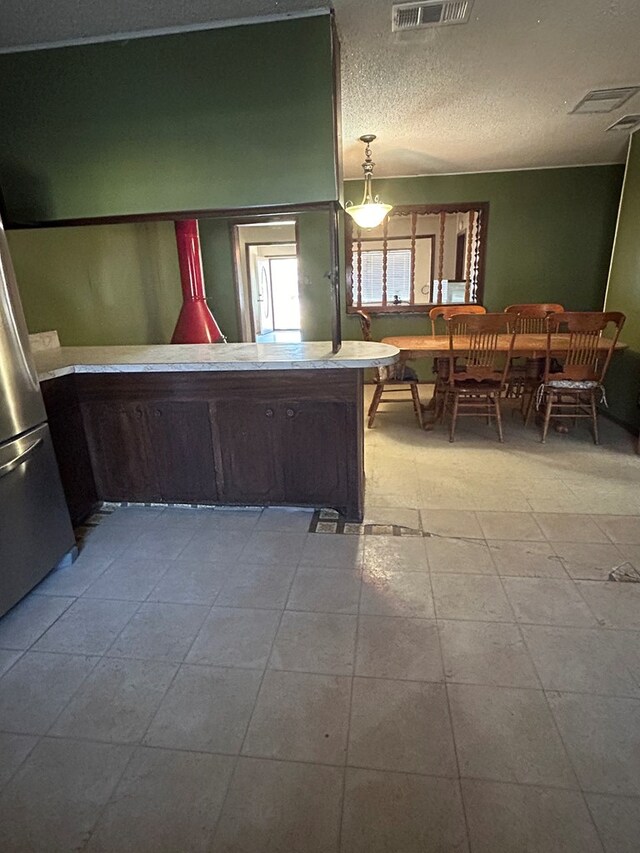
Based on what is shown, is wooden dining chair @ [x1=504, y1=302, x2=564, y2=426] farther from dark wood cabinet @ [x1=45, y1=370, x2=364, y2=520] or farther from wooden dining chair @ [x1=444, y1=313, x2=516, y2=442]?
dark wood cabinet @ [x1=45, y1=370, x2=364, y2=520]

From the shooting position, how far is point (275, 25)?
2062 millimetres

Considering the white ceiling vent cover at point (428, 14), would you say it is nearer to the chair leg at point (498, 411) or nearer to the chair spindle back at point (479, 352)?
the chair spindle back at point (479, 352)

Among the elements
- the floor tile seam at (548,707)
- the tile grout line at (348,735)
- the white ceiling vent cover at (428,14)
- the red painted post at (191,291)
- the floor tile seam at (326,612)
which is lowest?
the floor tile seam at (326,612)

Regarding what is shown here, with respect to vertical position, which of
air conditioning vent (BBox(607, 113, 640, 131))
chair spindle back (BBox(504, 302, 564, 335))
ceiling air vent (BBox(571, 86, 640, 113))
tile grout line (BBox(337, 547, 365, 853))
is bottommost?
tile grout line (BBox(337, 547, 365, 853))

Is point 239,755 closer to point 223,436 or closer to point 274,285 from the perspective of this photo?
point 223,436

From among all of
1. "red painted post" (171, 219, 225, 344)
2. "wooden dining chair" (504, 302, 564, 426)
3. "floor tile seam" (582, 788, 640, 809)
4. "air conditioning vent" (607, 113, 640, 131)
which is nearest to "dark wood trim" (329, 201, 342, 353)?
"red painted post" (171, 219, 225, 344)

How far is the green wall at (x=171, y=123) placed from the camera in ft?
6.93

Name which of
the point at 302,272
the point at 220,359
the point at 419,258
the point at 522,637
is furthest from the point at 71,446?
the point at 419,258

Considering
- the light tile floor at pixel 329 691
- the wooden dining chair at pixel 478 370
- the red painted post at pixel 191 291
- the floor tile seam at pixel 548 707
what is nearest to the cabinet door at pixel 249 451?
the light tile floor at pixel 329 691

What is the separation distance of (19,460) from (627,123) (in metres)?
4.71

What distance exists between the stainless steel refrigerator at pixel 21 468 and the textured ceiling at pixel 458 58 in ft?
3.71

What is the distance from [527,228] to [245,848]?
220 inches

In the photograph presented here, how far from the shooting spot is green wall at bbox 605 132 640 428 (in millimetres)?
3766

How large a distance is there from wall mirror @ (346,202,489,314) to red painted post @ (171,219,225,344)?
2.13 meters
